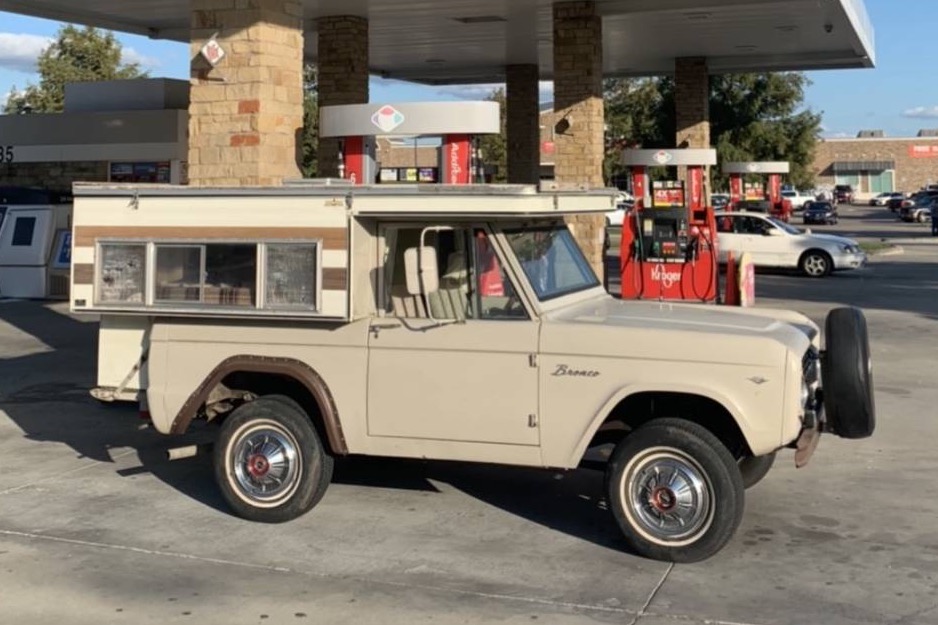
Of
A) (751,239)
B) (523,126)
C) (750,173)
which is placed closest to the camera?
(751,239)

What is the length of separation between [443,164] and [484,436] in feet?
21.0

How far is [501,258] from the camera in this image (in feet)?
21.8

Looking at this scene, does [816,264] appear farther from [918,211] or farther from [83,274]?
[918,211]

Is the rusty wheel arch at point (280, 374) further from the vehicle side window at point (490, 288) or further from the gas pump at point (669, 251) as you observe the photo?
the gas pump at point (669, 251)

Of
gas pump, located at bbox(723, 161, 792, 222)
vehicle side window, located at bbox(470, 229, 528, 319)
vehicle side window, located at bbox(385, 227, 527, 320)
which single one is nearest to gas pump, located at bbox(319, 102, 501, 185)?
vehicle side window, located at bbox(385, 227, 527, 320)

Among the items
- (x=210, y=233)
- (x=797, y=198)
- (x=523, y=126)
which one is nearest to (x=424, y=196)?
(x=210, y=233)

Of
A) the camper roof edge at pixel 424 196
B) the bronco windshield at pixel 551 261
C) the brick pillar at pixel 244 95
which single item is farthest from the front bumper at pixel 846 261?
the camper roof edge at pixel 424 196

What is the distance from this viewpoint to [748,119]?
44812 mm

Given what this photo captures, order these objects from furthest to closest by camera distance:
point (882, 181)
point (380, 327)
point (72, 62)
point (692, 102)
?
point (882, 181)
point (72, 62)
point (692, 102)
point (380, 327)

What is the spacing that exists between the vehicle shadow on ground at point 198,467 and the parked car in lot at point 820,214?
167 feet

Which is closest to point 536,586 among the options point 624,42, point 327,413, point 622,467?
point 622,467

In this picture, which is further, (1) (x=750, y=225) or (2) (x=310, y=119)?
(2) (x=310, y=119)

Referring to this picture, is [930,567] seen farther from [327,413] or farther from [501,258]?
[327,413]

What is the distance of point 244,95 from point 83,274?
3.68 meters
